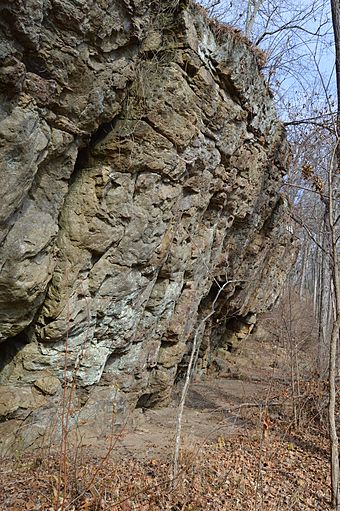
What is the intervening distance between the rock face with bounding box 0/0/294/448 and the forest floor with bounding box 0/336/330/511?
802mm

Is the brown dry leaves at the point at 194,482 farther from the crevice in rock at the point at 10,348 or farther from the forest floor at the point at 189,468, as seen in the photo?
the crevice in rock at the point at 10,348

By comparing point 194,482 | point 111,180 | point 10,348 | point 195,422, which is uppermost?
point 111,180

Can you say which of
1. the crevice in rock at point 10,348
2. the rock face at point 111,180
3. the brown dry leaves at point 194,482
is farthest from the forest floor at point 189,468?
the crevice in rock at point 10,348

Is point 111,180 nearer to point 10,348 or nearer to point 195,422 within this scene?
point 10,348

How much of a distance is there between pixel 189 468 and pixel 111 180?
13.8ft

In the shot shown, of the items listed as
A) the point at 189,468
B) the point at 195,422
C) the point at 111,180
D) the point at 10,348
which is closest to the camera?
the point at 189,468

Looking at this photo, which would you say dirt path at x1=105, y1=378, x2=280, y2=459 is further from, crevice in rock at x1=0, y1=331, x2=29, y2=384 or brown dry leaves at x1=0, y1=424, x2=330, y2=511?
crevice in rock at x1=0, y1=331, x2=29, y2=384

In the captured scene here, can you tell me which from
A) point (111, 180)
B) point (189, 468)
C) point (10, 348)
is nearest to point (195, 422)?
point (189, 468)

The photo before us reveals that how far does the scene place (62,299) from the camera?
5301 mm

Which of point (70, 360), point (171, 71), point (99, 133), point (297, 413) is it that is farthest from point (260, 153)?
point (70, 360)

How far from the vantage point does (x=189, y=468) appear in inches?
204

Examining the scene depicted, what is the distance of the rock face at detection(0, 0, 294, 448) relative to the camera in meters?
4.14

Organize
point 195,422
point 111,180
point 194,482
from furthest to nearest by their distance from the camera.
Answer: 1. point 195,422
2. point 111,180
3. point 194,482

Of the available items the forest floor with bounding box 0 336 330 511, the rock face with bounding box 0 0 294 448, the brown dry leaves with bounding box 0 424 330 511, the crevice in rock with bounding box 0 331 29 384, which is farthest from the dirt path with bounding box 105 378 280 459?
the crevice in rock with bounding box 0 331 29 384
